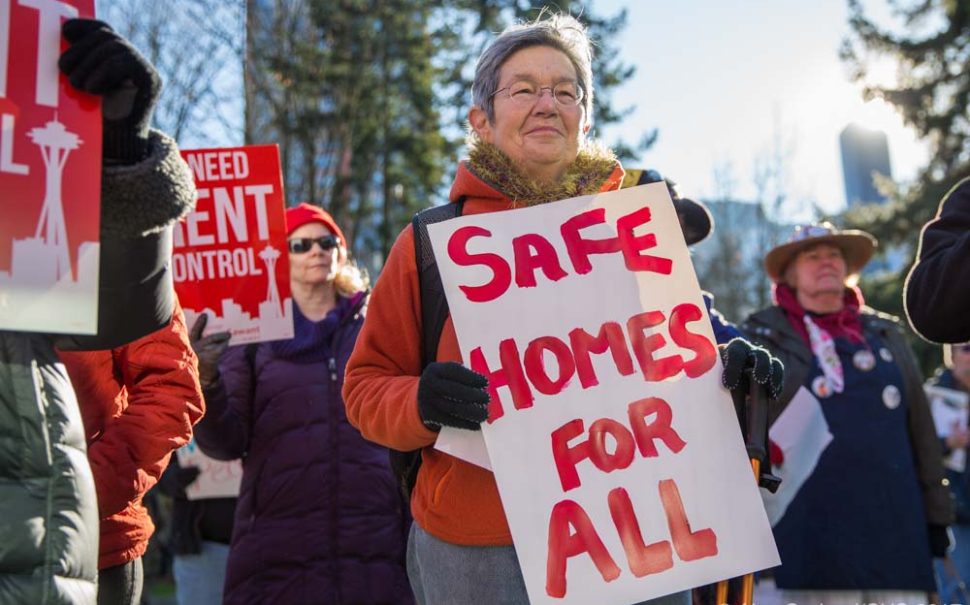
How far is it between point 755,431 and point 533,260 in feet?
2.18

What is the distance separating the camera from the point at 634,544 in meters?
2.11

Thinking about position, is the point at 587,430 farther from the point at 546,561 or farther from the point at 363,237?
the point at 363,237

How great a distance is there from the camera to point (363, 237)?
61.2ft

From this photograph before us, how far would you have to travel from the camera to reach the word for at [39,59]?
1.52m

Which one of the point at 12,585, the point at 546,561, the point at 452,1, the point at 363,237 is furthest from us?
the point at 363,237

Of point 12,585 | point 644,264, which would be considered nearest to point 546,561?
point 644,264

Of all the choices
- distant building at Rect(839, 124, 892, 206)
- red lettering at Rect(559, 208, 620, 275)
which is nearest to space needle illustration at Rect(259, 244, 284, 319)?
red lettering at Rect(559, 208, 620, 275)

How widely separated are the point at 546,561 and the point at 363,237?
16889 millimetres

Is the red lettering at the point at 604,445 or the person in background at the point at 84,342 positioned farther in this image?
the red lettering at the point at 604,445

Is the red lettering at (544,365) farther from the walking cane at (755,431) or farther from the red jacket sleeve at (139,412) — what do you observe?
the red jacket sleeve at (139,412)

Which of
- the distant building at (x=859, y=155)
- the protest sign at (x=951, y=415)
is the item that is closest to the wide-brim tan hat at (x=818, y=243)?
the protest sign at (x=951, y=415)

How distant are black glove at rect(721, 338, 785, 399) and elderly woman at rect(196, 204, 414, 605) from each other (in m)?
1.81

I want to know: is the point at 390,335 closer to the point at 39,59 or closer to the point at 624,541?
the point at 624,541

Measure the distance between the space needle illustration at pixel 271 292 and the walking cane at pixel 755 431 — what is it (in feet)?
7.11
